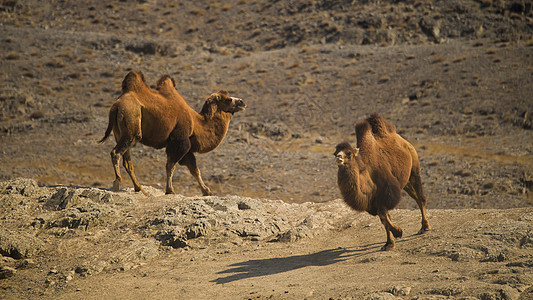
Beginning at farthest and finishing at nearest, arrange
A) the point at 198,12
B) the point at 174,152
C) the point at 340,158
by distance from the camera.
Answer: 1. the point at 198,12
2. the point at 174,152
3. the point at 340,158

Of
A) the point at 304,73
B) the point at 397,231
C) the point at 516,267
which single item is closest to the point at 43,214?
the point at 397,231

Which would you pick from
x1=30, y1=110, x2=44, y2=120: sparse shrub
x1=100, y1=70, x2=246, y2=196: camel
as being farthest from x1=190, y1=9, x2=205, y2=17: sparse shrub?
x1=100, y1=70, x2=246, y2=196: camel

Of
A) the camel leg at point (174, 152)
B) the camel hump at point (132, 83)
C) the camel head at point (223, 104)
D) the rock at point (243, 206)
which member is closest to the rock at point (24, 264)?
the camel leg at point (174, 152)

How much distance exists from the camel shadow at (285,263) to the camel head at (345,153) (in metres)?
1.83

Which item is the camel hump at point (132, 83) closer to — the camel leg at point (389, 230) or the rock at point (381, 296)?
the camel leg at point (389, 230)

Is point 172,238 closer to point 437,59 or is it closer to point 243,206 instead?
point 243,206

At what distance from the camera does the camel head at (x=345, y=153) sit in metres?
8.79

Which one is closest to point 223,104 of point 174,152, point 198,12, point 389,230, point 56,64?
point 174,152

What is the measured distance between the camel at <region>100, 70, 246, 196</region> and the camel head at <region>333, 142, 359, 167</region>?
5.22 metres

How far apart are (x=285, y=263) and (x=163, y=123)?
16.5 feet

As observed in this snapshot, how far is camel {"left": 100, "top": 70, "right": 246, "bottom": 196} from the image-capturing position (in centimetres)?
1212

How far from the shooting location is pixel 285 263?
9.41 metres

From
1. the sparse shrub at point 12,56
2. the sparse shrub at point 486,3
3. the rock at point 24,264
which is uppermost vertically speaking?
the sparse shrub at point 486,3

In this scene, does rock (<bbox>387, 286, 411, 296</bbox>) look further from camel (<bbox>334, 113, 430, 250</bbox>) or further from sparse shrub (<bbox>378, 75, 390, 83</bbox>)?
sparse shrub (<bbox>378, 75, 390, 83</bbox>)
